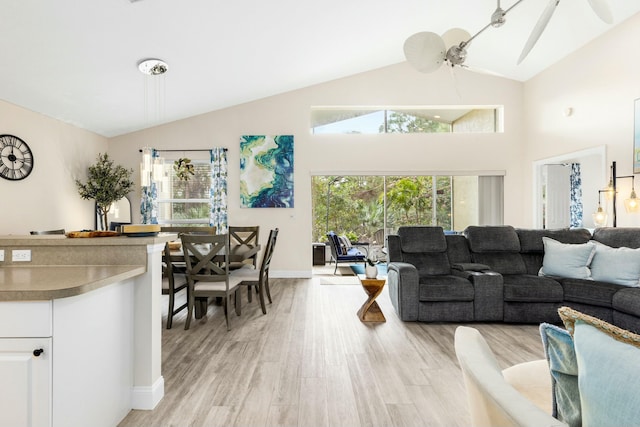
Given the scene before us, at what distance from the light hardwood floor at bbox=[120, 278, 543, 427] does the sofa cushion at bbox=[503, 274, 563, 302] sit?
0.30 meters

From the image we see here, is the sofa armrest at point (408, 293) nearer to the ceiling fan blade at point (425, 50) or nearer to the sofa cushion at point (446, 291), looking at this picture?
the sofa cushion at point (446, 291)

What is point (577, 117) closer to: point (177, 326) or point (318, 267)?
point (318, 267)

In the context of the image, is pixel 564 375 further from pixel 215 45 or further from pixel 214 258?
pixel 215 45

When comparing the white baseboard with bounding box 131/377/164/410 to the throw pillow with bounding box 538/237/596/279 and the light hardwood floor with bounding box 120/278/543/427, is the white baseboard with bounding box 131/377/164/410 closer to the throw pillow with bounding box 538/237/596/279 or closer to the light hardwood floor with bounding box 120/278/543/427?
the light hardwood floor with bounding box 120/278/543/427

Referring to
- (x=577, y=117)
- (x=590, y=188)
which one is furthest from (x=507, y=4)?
(x=590, y=188)

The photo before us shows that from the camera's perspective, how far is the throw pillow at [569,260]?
350 cm

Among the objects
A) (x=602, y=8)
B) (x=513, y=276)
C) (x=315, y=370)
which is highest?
(x=602, y=8)

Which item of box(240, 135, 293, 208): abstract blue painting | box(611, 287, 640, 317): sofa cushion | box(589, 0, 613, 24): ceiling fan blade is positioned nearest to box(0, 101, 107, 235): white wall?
box(240, 135, 293, 208): abstract blue painting

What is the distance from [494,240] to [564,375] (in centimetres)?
358

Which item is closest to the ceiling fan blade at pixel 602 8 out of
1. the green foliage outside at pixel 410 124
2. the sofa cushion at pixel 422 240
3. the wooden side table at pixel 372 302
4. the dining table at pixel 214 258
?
the sofa cushion at pixel 422 240

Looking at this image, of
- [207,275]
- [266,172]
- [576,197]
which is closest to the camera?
[207,275]

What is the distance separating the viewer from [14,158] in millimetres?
4145

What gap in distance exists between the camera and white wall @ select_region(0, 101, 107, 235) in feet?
13.5

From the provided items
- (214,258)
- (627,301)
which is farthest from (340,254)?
(627,301)
